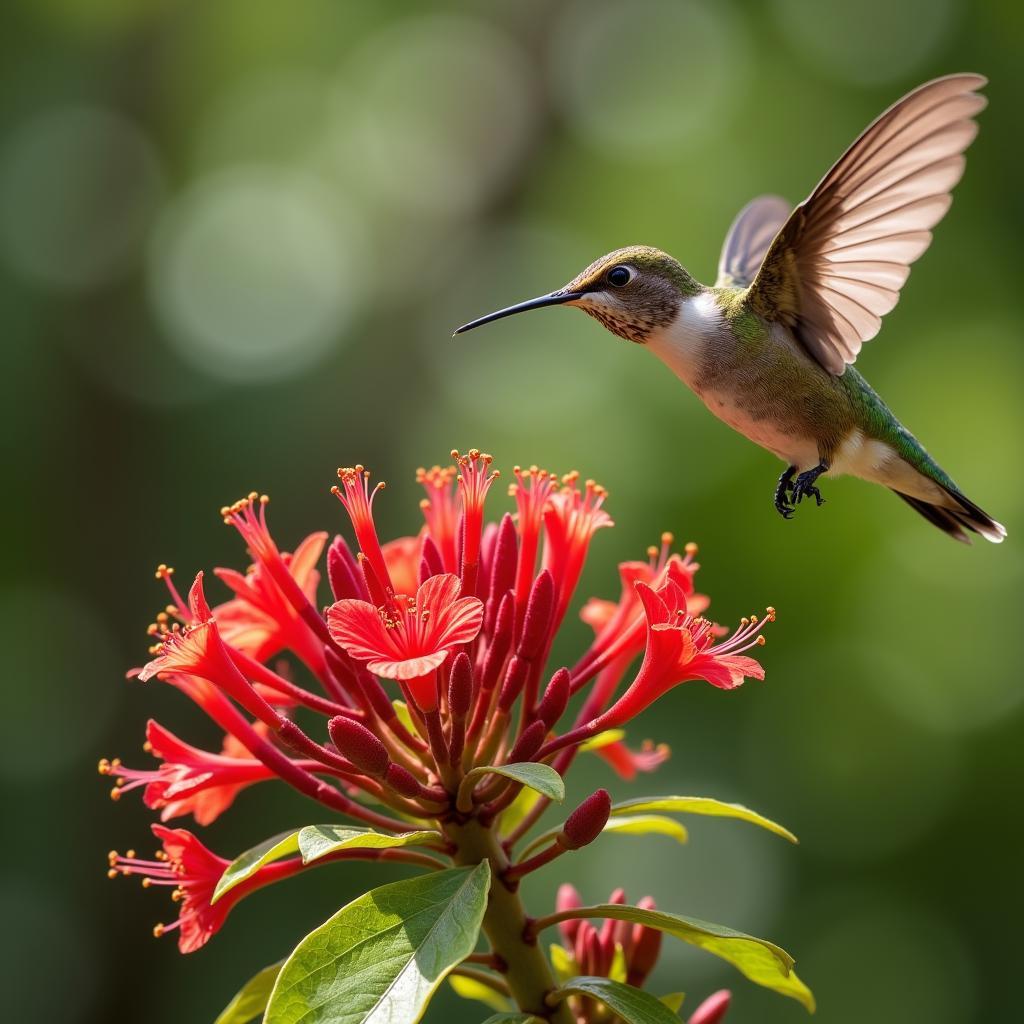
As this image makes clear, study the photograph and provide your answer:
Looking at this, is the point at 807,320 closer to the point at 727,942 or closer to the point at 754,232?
the point at 754,232

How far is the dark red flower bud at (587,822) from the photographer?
170 centimetres

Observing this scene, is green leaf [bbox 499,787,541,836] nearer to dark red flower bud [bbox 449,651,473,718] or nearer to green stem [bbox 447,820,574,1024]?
green stem [bbox 447,820,574,1024]

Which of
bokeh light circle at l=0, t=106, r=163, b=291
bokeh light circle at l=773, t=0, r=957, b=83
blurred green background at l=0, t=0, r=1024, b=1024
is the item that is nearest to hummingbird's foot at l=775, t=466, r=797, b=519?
blurred green background at l=0, t=0, r=1024, b=1024

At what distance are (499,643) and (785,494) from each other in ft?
2.88

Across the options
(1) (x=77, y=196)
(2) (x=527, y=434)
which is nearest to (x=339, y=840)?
(2) (x=527, y=434)

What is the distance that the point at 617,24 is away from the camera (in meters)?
7.88

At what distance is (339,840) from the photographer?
1.55m

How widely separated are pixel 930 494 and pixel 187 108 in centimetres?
796

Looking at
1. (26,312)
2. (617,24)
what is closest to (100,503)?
(26,312)

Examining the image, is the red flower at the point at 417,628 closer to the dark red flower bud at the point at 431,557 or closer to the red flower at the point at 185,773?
the dark red flower bud at the point at 431,557

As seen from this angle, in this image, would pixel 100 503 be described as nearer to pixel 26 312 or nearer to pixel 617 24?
pixel 26 312

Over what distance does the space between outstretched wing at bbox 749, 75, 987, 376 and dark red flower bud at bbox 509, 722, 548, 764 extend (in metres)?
1.05

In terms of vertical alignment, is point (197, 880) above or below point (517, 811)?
below

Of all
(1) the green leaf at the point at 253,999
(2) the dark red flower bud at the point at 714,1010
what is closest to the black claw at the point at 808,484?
(2) the dark red flower bud at the point at 714,1010
